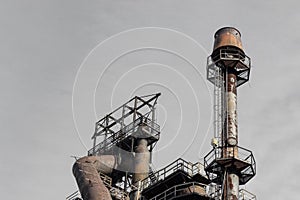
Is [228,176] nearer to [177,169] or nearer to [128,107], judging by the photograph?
[177,169]

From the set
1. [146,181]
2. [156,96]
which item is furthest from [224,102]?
[156,96]

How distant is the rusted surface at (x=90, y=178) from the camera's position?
178 feet

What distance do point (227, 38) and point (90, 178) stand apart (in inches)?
646

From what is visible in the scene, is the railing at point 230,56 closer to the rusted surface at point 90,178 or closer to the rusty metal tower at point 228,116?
the rusty metal tower at point 228,116

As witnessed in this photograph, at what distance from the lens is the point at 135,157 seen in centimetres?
6228

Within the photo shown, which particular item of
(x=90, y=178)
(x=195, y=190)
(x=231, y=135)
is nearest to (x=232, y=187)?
(x=195, y=190)

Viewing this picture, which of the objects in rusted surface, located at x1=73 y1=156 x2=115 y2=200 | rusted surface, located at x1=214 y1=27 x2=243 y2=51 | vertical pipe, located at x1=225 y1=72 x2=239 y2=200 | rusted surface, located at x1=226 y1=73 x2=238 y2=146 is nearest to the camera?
vertical pipe, located at x1=225 y1=72 x2=239 y2=200

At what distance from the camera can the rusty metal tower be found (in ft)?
164

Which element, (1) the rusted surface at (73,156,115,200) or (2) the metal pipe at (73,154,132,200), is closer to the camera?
(1) the rusted surface at (73,156,115,200)

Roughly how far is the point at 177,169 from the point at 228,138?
199 inches

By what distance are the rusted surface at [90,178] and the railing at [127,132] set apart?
3163 mm

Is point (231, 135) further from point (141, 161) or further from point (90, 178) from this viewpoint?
point (90, 178)

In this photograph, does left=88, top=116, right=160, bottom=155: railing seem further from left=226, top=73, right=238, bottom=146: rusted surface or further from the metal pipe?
left=226, top=73, right=238, bottom=146: rusted surface

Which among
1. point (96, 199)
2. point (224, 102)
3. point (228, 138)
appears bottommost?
point (96, 199)
